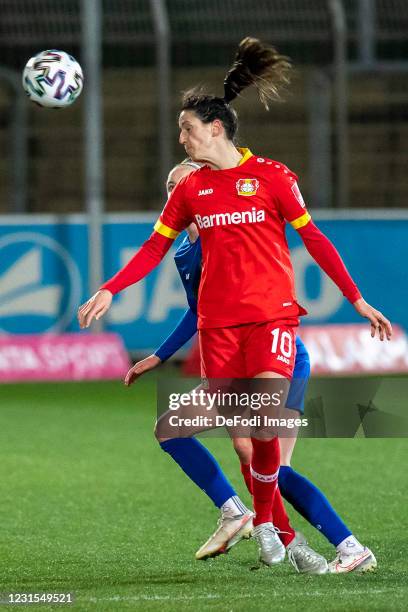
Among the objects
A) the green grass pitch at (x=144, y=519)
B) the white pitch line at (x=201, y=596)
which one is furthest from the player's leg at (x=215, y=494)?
the white pitch line at (x=201, y=596)

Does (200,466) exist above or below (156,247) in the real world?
below

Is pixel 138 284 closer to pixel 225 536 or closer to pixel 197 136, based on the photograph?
pixel 225 536

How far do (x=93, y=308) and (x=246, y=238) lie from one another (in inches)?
26.4

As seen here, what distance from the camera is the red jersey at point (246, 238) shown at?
18.6ft

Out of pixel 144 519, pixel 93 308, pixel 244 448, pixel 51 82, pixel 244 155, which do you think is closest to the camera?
pixel 93 308

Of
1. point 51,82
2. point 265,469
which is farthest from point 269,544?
point 51,82

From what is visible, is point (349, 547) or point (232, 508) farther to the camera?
point (232, 508)

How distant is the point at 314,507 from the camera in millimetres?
5793

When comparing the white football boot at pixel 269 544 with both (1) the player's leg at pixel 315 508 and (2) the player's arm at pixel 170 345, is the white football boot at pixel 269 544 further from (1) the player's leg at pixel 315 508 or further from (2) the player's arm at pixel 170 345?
(2) the player's arm at pixel 170 345

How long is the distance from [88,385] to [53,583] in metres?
8.99

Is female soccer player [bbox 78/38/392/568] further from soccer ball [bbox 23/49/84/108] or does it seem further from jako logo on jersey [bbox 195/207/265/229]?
soccer ball [bbox 23/49/84/108]

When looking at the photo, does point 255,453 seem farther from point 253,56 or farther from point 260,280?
point 253,56

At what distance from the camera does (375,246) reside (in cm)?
1593

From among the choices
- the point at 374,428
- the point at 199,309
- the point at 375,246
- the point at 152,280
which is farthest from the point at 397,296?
the point at 199,309
